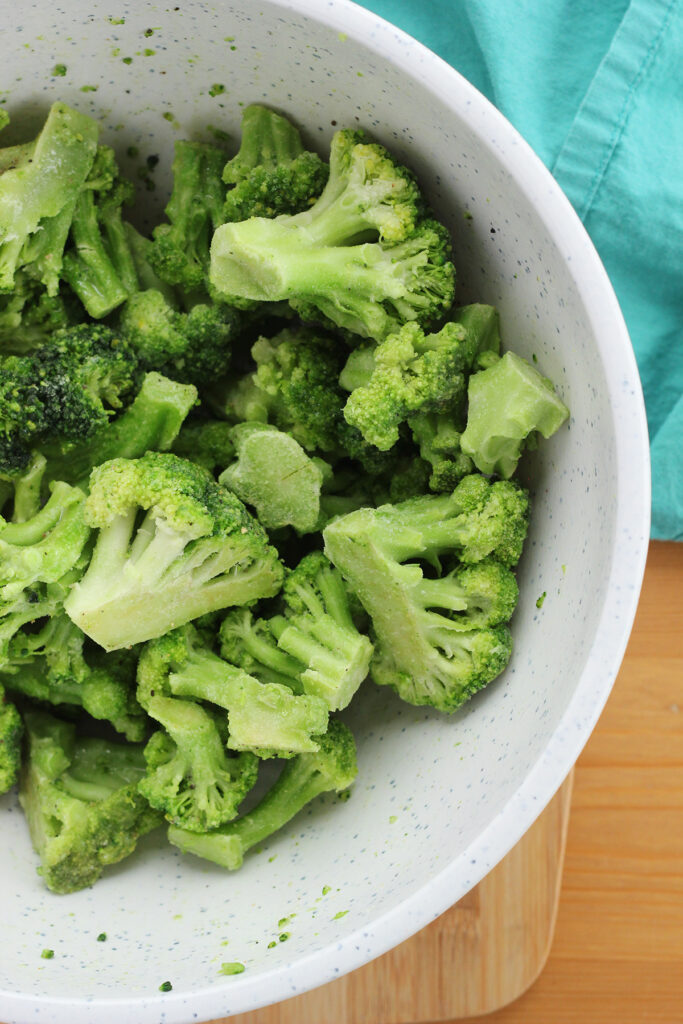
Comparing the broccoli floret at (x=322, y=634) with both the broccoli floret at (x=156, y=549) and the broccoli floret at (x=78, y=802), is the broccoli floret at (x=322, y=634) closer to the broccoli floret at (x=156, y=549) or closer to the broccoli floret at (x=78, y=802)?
the broccoli floret at (x=156, y=549)

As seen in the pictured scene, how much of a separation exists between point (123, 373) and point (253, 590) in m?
0.44

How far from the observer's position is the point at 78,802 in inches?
64.4

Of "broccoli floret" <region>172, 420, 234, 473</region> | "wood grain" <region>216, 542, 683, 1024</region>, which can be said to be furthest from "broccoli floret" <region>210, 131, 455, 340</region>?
"wood grain" <region>216, 542, 683, 1024</region>

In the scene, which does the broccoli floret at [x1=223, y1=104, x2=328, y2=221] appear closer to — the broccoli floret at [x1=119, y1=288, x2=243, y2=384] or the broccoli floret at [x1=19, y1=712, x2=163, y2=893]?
the broccoli floret at [x1=119, y1=288, x2=243, y2=384]

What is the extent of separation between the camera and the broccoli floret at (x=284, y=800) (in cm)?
159

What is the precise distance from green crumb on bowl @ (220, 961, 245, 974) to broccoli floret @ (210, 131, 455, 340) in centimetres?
100

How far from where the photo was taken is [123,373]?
1.61 m

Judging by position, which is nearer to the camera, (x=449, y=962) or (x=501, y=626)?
(x=501, y=626)

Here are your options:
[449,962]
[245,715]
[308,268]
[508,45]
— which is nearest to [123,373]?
[308,268]

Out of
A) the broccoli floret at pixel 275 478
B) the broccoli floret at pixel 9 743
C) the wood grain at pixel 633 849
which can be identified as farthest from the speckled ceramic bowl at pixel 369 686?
the wood grain at pixel 633 849

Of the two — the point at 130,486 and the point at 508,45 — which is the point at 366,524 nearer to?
the point at 130,486

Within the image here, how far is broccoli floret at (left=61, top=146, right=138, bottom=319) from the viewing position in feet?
5.37

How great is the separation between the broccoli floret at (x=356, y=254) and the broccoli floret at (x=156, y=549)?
341mm

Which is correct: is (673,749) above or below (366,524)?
below
